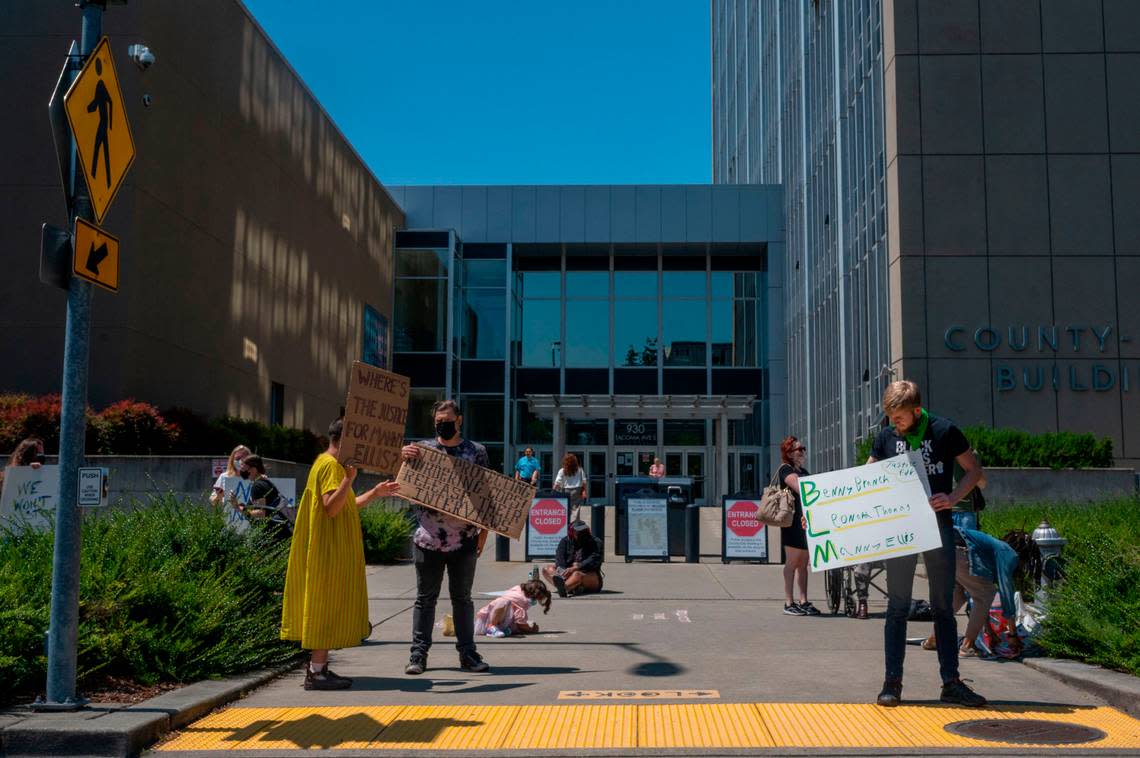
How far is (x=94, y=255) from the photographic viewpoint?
680 cm

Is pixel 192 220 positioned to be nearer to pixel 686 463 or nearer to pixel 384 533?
pixel 384 533

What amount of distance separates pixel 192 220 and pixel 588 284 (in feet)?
73.7

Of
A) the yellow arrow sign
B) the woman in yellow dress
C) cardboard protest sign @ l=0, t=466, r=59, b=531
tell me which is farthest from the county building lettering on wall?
the yellow arrow sign

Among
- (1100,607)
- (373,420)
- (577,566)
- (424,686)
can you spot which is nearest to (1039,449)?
(577,566)

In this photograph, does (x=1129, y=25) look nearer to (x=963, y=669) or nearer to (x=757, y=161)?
(x=963, y=669)

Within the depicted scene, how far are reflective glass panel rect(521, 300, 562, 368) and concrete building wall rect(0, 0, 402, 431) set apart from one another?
38.8 feet

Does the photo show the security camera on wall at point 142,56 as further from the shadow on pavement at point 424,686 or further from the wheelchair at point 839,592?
the wheelchair at point 839,592

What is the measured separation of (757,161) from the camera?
47.8 metres

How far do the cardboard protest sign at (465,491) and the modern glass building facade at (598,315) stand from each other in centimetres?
3204

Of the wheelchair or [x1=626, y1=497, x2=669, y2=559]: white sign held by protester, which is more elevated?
[x1=626, y1=497, x2=669, y2=559]: white sign held by protester

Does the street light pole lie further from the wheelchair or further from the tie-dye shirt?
the wheelchair

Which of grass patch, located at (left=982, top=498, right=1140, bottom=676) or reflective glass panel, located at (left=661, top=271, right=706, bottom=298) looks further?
reflective glass panel, located at (left=661, top=271, right=706, bottom=298)

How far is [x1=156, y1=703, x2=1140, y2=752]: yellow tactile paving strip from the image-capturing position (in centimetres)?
625

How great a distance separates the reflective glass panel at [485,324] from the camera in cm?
4253
